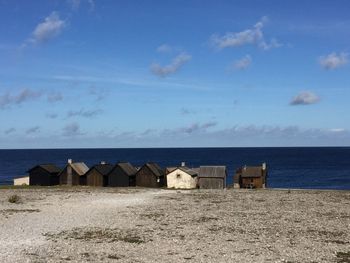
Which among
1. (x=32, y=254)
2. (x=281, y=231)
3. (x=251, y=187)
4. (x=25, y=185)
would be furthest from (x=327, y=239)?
(x=25, y=185)

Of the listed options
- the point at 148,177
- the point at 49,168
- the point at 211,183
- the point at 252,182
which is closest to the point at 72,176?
the point at 49,168

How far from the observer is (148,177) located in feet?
305

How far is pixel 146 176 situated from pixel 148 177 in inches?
17.8

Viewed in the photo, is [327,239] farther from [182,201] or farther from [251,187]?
[251,187]

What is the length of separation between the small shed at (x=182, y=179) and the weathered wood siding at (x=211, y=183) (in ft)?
4.71

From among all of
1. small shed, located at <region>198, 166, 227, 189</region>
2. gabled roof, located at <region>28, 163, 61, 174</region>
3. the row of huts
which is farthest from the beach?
gabled roof, located at <region>28, 163, 61, 174</region>

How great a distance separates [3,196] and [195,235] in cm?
4143

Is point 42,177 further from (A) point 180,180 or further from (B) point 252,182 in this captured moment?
(B) point 252,182

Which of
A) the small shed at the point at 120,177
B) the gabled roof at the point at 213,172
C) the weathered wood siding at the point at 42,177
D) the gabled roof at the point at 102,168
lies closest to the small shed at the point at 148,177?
the small shed at the point at 120,177

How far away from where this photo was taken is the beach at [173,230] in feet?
104

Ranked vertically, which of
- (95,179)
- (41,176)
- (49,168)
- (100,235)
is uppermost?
(49,168)

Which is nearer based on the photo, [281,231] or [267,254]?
[267,254]

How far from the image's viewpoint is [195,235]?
38719 mm

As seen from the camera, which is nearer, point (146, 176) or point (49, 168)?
point (146, 176)
